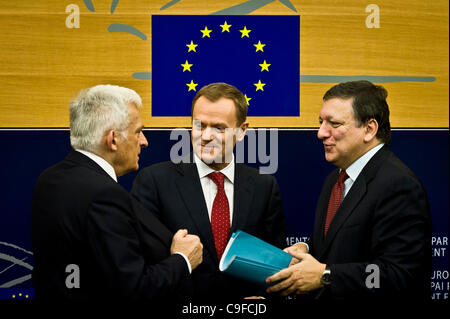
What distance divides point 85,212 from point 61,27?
1.81 metres

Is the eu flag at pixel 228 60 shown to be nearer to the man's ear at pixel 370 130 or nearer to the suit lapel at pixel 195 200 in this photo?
the suit lapel at pixel 195 200

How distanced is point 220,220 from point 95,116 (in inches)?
34.6

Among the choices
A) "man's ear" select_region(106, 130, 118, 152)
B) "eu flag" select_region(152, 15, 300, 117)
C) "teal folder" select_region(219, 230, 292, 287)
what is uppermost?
"eu flag" select_region(152, 15, 300, 117)

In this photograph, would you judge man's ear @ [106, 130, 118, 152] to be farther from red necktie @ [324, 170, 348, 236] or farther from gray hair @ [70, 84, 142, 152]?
red necktie @ [324, 170, 348, 236]

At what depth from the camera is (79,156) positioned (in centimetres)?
172

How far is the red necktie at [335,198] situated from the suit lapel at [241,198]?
15.7 inches

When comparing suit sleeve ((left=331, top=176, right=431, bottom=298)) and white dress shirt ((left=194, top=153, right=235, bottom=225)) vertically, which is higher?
white dress shirt ((left=194, top=153, right=235, bottom=225))

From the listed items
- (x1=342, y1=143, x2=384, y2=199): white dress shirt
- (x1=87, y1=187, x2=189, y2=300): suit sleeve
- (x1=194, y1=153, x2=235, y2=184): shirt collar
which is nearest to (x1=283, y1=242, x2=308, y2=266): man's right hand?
(x1=342, y1=143, x2=384, y2=199): white dress shirt

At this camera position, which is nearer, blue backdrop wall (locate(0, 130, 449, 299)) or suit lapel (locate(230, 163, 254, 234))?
suit lapel (locate(230, 163, 254, 234))

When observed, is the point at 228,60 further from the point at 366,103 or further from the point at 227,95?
the point at 366,103

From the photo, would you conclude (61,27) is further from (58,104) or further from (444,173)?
(444,173)

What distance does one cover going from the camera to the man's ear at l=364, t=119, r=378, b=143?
2.14 metres

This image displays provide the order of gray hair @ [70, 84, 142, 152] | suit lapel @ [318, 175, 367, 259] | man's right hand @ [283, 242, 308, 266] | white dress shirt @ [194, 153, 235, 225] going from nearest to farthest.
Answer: gray hair @ [70, 84, 142, 152] < suit lapel @ [318, 175, 367, 259] < man's right hand @ [283, 242, 308, 266] < white dress shirt @ [194, 153, 235, 225]
